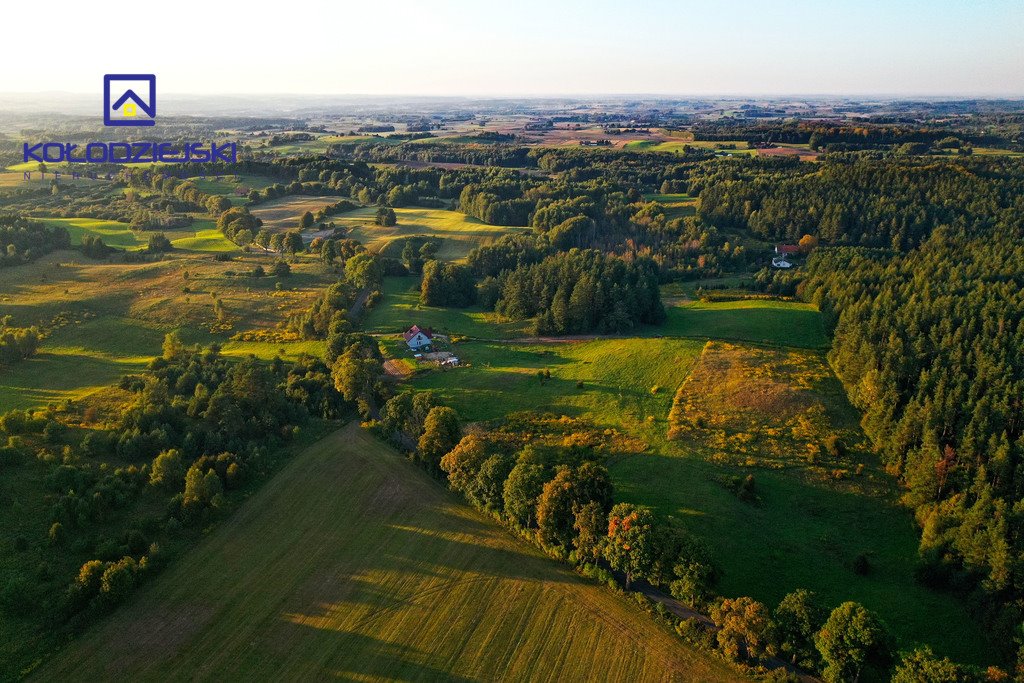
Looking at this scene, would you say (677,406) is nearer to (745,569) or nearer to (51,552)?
(745,569)

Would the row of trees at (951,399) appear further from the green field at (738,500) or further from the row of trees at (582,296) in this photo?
the row of trees at (582,296)

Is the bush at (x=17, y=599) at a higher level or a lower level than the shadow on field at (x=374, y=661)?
higher

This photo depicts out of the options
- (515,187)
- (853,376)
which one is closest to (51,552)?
(853,376)

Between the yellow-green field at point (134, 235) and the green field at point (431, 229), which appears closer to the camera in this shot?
the yellow-green field at point (134, 235)

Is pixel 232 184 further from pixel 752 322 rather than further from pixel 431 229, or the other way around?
pixel 752 322

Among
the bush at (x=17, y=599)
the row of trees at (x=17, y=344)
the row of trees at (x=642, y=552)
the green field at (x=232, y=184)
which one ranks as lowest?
the bush at (x=17, y=599)

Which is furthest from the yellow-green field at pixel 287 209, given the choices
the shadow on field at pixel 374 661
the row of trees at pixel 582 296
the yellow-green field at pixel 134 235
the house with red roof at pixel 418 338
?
the shadow on field at pixel 374 661

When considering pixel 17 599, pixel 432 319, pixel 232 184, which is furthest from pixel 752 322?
pixel 232 184
